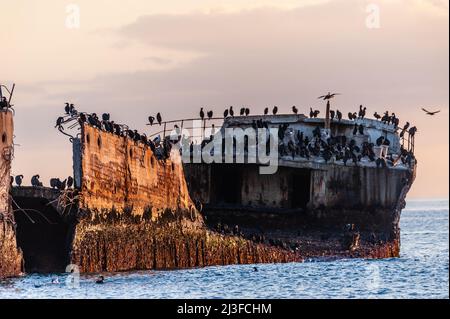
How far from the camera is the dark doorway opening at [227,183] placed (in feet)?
184

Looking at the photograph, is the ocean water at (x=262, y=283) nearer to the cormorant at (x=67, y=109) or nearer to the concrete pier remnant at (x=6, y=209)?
the concrete pier remnant at (x=6, y=209)

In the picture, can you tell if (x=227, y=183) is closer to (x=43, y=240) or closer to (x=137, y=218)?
(x=137, y=218)

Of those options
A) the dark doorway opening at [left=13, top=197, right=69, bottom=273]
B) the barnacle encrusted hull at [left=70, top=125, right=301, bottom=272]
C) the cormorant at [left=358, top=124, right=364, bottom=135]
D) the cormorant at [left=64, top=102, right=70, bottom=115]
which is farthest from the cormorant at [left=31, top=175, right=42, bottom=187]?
the cormorant at [left=358, top=124, right=364, bottom=135]

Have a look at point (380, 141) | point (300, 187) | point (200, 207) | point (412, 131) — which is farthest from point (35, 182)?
point (412, 131)

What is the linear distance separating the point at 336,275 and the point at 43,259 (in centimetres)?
1063

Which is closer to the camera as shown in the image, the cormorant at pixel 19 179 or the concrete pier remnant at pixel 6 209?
the concrete pier remnant at pixel 6 209

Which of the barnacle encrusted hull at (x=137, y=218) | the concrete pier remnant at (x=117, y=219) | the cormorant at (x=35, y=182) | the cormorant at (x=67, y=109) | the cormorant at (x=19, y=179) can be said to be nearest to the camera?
the concrete pier remnant at (x=117, y=219)

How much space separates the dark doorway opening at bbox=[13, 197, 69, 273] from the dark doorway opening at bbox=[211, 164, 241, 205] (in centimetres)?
1770

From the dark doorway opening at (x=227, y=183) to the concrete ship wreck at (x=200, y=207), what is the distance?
42 mm

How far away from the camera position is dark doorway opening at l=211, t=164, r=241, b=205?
184 ft

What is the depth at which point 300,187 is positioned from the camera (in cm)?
5641

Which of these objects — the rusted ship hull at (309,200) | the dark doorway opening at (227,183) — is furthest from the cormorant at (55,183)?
the dark doorway opening at (227,183)

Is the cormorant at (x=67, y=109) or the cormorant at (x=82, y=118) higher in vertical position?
the cormorant at (x=67, y=109)
